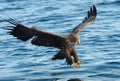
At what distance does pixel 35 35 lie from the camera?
10.1 meters

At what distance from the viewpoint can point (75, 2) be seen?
19.8m

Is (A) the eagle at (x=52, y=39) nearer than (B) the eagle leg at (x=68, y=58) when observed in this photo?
Yes

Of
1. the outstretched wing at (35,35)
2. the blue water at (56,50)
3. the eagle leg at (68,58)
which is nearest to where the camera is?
the outstretched wing at (35,35)

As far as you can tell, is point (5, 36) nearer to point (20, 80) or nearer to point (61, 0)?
point (20, 80)

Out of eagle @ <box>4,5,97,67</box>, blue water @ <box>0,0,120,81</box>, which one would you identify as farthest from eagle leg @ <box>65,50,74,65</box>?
blue water @ <box>0,0,120,81</box>

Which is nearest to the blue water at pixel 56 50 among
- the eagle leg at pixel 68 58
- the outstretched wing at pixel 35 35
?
the eagle leg at pixel 68 58

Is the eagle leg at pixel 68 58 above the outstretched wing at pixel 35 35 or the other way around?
the other way around

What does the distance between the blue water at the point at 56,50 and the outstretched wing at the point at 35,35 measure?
0.79m

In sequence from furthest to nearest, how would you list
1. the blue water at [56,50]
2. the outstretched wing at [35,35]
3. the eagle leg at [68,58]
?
the blue water at [56,50] < the eagle leg at [68,58] < the outstretched wing at [35,35]

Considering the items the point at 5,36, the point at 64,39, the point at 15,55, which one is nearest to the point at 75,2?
the point at 5,36

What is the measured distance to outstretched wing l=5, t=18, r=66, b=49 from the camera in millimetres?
9945

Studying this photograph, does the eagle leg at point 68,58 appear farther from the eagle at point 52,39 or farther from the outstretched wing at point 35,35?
the outstretched wing at point 35,35

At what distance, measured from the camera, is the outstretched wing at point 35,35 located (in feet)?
32.6

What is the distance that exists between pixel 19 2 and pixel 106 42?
305 inches
